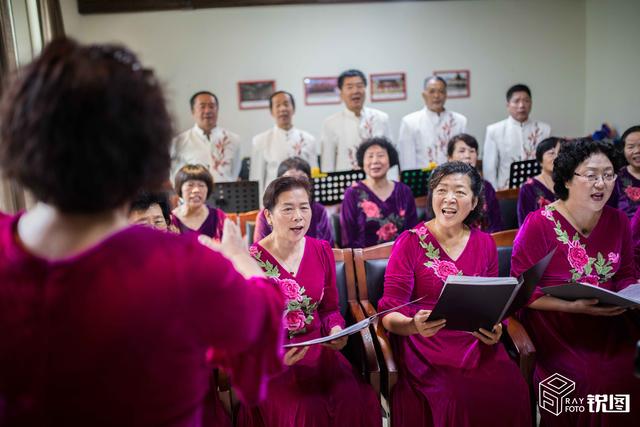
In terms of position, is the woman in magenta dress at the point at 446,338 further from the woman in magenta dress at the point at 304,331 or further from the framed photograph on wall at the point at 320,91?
the framed photograph on wall at the point at 320,91

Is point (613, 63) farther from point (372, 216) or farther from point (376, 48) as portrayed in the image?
point (372, 216)

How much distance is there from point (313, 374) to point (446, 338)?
551mm

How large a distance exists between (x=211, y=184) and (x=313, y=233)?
2.46ft

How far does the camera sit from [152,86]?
0.83 m

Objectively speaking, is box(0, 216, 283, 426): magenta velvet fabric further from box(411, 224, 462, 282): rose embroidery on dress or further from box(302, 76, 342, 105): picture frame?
box(302, 76, 342, 105): picture frame

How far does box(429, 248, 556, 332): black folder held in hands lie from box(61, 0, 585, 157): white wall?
533cm

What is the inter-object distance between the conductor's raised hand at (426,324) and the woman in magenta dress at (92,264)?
1100mm

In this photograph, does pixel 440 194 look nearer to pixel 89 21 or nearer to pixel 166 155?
pixel 166 155

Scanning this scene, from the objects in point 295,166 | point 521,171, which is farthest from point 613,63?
point 295,166

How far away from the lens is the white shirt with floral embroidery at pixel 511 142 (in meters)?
5.78

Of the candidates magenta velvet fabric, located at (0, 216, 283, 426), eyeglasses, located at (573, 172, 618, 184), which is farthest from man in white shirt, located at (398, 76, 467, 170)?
magenta velvet fabric, located at (0, 216, 283, 426)

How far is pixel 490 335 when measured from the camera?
6.39ft

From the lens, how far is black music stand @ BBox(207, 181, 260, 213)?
384cm

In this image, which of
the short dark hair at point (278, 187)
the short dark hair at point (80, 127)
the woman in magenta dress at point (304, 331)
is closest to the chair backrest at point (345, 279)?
the woman in magenta dress at point (304, 331)
